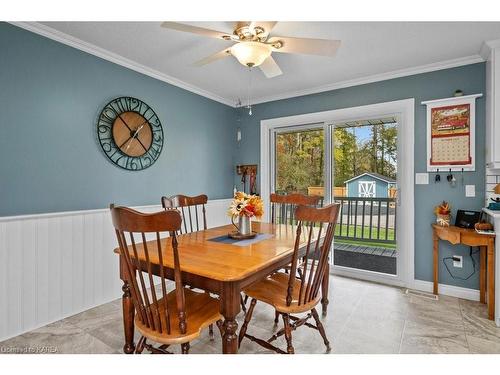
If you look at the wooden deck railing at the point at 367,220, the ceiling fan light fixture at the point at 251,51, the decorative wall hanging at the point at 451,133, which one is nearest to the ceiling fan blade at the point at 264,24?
the ceiling fan light fixture at the point at 251,51

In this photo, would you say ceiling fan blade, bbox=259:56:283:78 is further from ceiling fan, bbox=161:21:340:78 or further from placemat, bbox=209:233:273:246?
placemat, bbox=209:233:273:246

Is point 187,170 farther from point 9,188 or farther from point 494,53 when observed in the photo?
point 494,53

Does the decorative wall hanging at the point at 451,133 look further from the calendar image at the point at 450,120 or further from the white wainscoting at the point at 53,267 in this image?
the white wainscoting at the point at 53,267

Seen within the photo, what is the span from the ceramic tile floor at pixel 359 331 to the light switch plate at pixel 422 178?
1189 mm

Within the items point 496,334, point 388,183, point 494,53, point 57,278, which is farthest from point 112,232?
point 494,53

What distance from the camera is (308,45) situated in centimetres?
191

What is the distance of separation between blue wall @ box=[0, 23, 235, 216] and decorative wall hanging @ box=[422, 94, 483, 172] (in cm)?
284

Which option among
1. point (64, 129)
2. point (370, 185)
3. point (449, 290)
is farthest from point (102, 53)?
point (449, 290)

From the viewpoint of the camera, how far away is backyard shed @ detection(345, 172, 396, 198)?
3.31 m

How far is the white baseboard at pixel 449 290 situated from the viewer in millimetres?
2750

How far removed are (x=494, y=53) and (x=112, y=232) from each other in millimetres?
3828

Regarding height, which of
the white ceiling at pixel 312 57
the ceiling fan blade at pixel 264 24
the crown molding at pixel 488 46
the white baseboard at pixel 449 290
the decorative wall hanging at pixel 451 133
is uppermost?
the white ceiling at pixel 312 57
